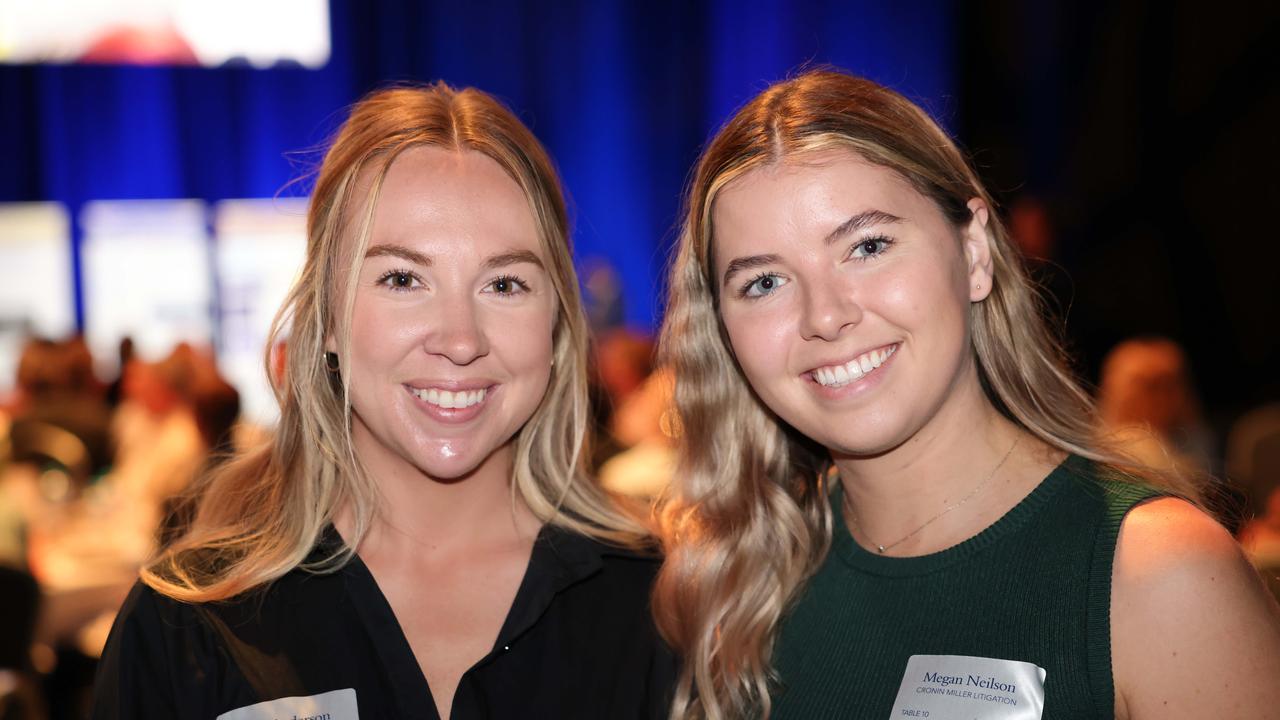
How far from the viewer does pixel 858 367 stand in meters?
1.65

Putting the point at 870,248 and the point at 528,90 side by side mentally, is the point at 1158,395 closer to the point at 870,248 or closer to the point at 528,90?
the point at 870,248

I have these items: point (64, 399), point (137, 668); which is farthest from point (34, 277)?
point (137, 668)

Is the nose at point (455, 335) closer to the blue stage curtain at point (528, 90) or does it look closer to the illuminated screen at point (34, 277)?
the blue stage curtain at point (528, 90)

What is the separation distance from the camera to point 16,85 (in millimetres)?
9148

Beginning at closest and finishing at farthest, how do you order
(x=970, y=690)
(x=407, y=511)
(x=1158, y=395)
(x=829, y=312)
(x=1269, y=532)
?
(x=970, y=690)
(x=829, y=312)
(x=407, y=511)
(x=1269, y=532)
(x=1158, y=395)

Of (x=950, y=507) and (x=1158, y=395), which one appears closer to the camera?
(x=950, y=507)

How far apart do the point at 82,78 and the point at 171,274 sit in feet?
5.95

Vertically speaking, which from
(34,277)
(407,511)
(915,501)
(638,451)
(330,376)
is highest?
(330,376)

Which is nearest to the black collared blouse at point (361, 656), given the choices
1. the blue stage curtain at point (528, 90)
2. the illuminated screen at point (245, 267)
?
the blue stage curtain at point (528, 90)

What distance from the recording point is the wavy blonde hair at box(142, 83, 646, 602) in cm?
179

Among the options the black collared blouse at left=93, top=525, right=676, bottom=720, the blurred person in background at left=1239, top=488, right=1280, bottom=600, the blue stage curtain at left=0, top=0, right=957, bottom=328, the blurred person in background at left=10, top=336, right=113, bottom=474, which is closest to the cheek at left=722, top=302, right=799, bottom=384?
the black collared blouse at left=93, top=525, right=676, bottom=720

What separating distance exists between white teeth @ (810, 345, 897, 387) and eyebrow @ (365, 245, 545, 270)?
0.55 meters

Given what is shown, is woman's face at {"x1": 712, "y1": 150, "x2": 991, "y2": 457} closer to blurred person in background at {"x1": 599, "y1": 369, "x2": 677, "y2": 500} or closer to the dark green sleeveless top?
the dark green sleeveless top

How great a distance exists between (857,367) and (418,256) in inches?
A: 28.4
